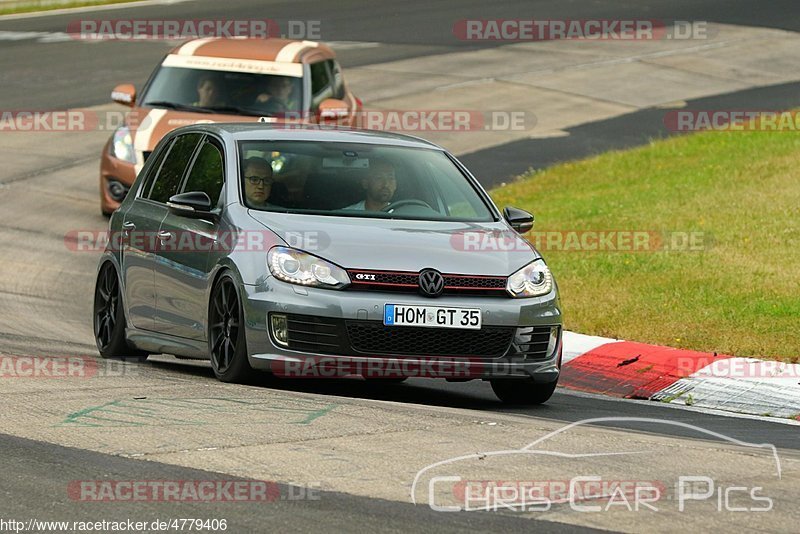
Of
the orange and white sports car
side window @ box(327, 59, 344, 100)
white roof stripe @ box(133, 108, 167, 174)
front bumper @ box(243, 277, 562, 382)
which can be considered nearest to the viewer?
front bumper @ box(243, 277, 562, 382)

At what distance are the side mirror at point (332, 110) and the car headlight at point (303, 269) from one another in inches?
340

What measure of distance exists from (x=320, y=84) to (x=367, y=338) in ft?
32.9

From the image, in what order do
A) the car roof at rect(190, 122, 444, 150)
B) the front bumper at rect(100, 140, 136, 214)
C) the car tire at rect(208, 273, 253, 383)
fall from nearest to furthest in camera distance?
the car tire at rect(208, 273, 253, 383)
the car roof at rect(190, 122, 444, 150)
the front bumper at rect(100, 140, 136, 214)

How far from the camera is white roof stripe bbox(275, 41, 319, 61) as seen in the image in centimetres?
1875

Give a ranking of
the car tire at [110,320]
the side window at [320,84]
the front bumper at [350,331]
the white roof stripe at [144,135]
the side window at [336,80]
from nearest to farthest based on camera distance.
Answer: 1. the front bumper at [350,331]
2. the car tire at [110,320]
3. the white roof stripe at [144,135]
4. the side window at [320,84]
5. the side window at [336,80]

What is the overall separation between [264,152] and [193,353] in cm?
129

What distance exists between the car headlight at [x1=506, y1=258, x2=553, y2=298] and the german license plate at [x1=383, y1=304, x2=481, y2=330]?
354mm

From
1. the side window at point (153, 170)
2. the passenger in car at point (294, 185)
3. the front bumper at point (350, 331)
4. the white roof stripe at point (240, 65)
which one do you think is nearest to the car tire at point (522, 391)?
the front bumper at point (350, 331)

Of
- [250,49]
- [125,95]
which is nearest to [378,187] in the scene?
[125,95]

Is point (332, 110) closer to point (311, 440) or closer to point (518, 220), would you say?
point (518, 220)

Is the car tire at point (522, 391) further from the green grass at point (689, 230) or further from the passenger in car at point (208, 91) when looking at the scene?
the passenger in car at point (208, 91)

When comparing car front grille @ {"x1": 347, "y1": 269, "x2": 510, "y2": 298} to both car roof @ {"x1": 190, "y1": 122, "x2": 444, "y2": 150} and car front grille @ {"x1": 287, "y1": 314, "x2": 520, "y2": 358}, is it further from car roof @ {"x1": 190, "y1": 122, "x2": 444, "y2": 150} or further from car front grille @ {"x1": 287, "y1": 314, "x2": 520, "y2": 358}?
car roof @ {"x1": 190, "y1": 122, "x2": 444, "y2": 150}

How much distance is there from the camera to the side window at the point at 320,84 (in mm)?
18438

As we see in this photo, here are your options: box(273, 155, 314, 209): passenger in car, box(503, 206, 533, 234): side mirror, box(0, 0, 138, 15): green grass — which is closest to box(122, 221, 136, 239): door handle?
box(273, 155, 314, 209): passenger in car
